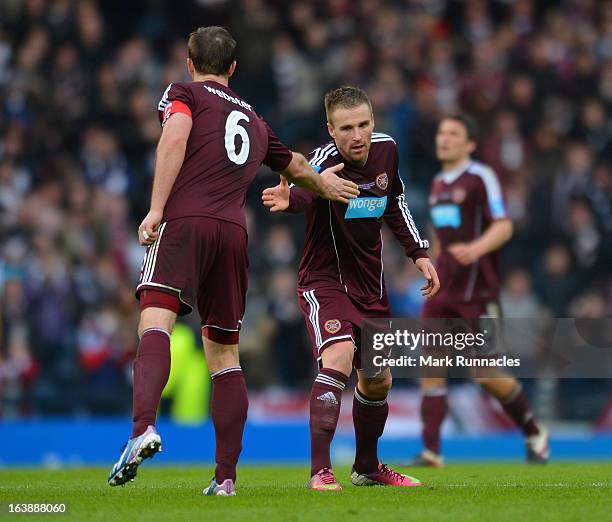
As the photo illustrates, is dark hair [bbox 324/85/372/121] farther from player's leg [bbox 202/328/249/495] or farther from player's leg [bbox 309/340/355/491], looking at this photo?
player's leg [bbox 202/328/249/495]

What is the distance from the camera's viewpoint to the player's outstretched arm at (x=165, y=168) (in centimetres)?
589

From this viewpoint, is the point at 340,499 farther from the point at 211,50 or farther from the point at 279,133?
the point at 279,133

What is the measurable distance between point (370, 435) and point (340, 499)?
1.13 meters

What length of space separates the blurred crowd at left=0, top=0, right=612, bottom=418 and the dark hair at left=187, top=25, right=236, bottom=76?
7632mm

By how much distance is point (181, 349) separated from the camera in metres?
13.7

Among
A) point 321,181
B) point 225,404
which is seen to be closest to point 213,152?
point 321,181

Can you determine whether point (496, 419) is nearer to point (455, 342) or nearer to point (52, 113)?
point (455, 342)

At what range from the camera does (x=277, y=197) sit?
6352 millimetres

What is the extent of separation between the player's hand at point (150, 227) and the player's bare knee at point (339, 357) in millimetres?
1243

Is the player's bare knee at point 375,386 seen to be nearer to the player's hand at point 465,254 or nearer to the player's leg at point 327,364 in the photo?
the player's leg at point 327,364

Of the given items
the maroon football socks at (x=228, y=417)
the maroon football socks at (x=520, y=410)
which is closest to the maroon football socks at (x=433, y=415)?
the maroon football socks at (x=520, y=410)

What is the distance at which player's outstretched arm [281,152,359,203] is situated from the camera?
6469 mm

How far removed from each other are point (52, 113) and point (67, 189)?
1.35 meters

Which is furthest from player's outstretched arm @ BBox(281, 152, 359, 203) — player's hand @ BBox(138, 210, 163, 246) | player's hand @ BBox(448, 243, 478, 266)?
player's hand @ BBox(448, 243, 478, 266)
